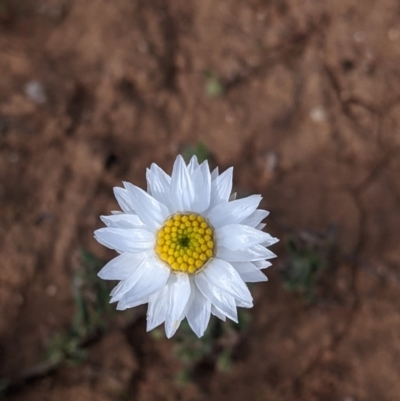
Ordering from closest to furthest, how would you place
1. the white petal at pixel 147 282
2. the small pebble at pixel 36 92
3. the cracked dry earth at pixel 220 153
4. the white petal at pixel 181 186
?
the white petal at pixel 147 282 < the white petal at pixel 181 186 < the cracked dry earth at pixel 220 153 < the small pebble at pixel 36 92

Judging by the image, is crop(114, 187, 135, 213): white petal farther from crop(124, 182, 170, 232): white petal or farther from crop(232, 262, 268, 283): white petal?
crop(232, 262, 268, 283): white petal

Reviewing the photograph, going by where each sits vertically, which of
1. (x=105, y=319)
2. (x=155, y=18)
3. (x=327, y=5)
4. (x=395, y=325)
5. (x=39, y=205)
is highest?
(x=155, y=18)

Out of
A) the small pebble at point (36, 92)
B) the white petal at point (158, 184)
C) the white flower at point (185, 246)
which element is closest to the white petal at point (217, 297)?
the white flower at point (185, 246)

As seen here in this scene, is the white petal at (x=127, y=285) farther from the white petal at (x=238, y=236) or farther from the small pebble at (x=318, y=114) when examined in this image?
the small pebble at (x=318, y=114)

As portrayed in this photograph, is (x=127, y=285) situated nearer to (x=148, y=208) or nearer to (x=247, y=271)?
(x=148, y=208)

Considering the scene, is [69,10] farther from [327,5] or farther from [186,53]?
[327,5]

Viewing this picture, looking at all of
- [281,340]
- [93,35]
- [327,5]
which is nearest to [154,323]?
[281,340]

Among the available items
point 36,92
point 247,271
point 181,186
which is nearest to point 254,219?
point 247,271
